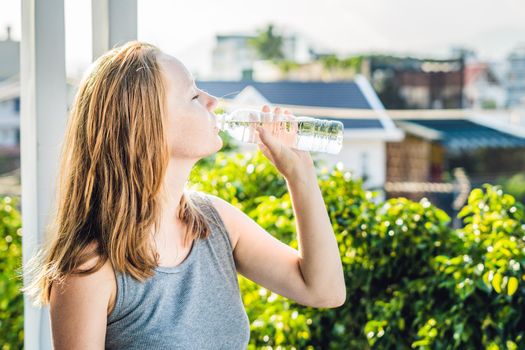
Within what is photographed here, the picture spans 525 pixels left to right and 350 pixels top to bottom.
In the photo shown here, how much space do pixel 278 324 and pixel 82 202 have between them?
0.78 metres

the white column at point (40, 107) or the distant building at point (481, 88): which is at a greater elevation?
the white column at point (40, 107)

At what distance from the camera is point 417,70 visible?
17.8 m

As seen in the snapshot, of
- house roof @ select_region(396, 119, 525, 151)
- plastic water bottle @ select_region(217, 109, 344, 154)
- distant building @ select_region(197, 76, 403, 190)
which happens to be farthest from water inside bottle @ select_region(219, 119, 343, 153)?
house roof @ select_region(396, 119, 525, 151)

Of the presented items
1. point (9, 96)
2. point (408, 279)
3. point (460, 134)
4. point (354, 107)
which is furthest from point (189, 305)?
point (460, 134)

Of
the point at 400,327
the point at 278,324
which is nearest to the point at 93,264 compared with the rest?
the point at 278,324

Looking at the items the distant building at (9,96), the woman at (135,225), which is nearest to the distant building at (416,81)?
the distant building at (9,96)

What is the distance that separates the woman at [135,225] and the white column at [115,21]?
1.66 feet

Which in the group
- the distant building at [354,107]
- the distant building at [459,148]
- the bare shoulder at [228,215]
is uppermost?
the bare shoulder at [228,215]

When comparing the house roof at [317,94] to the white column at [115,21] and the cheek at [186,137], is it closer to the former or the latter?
the white column at [115,21]

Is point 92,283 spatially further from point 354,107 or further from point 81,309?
point 354,107

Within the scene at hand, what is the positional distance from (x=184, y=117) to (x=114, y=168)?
0.11 meters

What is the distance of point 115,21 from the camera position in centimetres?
146

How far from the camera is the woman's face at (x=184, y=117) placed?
963 millimetres

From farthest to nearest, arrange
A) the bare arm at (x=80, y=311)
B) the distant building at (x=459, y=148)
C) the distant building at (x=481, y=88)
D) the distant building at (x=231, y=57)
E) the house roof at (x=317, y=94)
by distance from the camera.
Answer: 1. the distant building at (x=481, y=88)
2. the distant building at (x=459, y=148)
3. the distant building at (x=231, y=57)
4. the house roof at (x=317, y=94)
5. the bare arm at (x=80, y=311)
